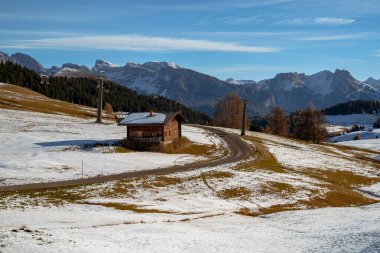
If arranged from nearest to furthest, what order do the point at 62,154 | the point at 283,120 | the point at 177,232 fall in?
the point at 177,232 < the point at 62,154 < the point at 283,120

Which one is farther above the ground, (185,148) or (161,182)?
(185,148)

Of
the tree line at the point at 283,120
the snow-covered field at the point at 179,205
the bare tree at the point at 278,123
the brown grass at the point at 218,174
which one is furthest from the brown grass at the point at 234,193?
the bare tree at the point at 278,123

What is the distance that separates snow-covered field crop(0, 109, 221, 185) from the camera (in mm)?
56812

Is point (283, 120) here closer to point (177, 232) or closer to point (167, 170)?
point (167, 170)

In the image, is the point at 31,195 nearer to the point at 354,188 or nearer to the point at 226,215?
the point at 226,215

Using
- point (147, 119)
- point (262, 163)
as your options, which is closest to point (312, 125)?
point (262, 163)

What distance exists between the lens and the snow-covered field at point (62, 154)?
5681 centimetres

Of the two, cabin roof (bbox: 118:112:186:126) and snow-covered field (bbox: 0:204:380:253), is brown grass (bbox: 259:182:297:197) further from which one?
cabin roof (bbox: 118:112:186:126)

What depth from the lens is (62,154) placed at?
67.8m

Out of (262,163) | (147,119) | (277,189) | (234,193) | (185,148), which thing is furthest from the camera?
(185,148)

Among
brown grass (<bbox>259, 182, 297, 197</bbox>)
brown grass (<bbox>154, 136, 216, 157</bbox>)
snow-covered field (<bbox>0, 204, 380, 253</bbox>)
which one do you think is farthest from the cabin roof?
snow-covered field (<bbox>0, 204, 380, 253</bbox>)

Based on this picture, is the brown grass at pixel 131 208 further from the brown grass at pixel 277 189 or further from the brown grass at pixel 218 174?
the brown grass at pixel 218 174

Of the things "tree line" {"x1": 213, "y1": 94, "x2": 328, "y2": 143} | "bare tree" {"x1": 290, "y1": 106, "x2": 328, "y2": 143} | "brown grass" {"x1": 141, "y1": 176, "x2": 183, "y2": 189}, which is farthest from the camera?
"tree line" {"x1": 213, "y1": 94, "x2": 328, "y2": 143}

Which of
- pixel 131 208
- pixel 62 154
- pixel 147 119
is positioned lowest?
pixel 131 208
